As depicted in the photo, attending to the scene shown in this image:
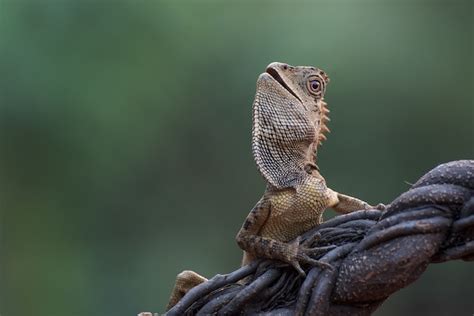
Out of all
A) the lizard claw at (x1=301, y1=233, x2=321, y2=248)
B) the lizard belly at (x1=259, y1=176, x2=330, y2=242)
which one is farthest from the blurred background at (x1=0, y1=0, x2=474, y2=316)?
the lizard claw at (x1=301, y1=233, x2=321, y2=248)

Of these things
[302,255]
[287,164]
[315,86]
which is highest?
[315,86]

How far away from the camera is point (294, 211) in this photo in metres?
1.03

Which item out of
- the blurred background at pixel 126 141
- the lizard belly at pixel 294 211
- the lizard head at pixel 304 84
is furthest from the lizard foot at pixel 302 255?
the blurred background at pixel 126 141

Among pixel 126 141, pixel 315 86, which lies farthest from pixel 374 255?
pixel 126 141

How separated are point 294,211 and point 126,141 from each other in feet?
7.70

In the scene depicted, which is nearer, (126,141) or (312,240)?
(312,240)

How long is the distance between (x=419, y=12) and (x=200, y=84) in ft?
4.15

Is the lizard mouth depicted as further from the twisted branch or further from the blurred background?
the blurred background

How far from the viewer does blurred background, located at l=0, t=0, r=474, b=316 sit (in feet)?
10.3

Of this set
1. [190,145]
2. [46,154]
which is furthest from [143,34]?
[46,154]

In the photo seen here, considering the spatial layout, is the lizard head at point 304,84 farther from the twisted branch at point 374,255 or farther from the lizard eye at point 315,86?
the twisted branch at point 374,255

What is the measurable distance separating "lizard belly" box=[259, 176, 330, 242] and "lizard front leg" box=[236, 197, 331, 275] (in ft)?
0.06

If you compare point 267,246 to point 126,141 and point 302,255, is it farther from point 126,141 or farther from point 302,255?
point 126,141

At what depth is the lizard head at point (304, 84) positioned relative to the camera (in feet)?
3.80
